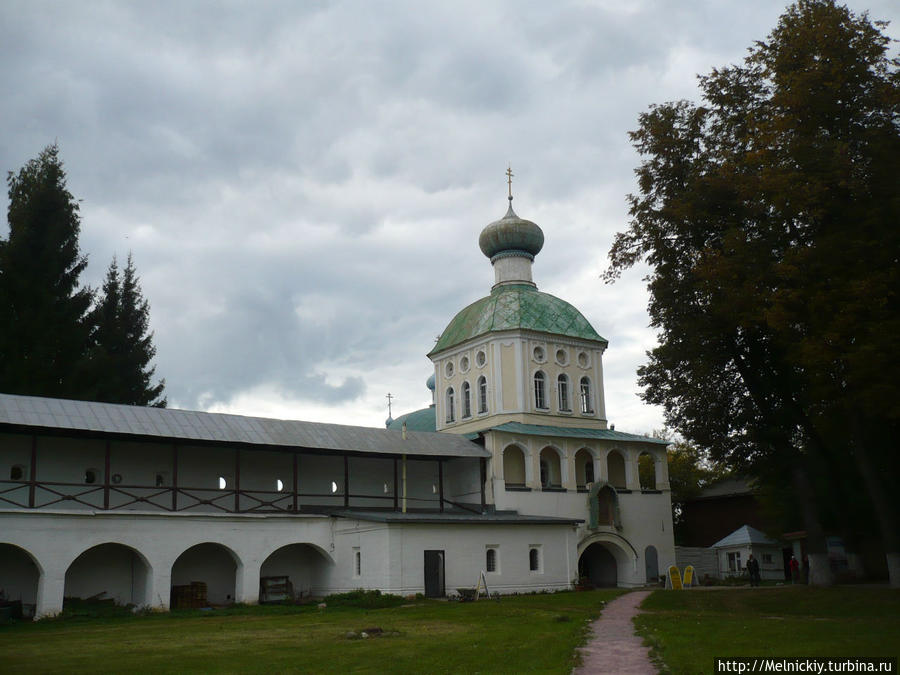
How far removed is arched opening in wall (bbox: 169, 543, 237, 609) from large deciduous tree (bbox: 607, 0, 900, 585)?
1389 centimetres

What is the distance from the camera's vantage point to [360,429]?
30.0m

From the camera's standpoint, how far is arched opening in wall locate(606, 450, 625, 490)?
118 feet

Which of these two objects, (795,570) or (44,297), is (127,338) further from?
(795,570)

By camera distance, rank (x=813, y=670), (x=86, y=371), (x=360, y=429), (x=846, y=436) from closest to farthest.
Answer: (x=813, y=670) < (x=846, y=436) < (x=360, y=429) < (x=86, y=371)

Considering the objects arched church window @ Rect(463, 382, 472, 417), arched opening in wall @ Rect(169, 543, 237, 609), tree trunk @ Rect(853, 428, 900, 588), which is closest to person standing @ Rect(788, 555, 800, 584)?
tree trunk @ Rect(853, 428, 900, 588)

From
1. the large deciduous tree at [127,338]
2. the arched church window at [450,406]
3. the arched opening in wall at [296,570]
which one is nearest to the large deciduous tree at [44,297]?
the large deciduous tree at [127,338]

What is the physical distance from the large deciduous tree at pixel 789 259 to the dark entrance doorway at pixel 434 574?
7.92 meters

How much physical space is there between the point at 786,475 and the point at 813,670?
568 inches

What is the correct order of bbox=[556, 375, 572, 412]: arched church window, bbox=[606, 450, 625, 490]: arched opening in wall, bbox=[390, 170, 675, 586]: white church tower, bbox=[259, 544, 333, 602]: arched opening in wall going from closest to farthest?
bbox=[259, 544, 333, 602]: arched opening in wall
bbox=[390, 170, 675, 586]: white church tower
bbox=[556, 375, 572, 412]: arched church window
bbox=[606, 450, 625, 490]: arched opening in wall

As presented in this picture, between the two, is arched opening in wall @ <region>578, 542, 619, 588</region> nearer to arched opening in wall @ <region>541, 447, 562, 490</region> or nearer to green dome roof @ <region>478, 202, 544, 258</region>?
arched opening in wall @ <region>541, 447, 562, 490</region>

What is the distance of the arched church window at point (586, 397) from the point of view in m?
36.2

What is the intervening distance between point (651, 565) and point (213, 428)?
17.7 metres

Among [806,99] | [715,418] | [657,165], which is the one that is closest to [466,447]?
[715,418]

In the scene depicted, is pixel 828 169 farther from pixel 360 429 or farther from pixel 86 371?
pixel 86 371
